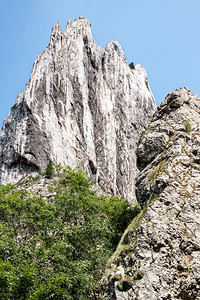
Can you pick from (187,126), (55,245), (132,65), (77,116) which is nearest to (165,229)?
(55,245)

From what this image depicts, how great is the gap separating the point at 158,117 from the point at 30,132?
16979 millimetres

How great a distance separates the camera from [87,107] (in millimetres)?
→ 46438

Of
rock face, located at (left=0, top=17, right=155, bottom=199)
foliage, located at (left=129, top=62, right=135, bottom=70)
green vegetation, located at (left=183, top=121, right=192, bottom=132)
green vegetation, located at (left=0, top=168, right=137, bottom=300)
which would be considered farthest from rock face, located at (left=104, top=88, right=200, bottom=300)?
foliage, located at (left=129, top=62, right=135, bottom=70)

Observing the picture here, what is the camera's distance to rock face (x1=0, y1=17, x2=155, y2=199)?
35.9m

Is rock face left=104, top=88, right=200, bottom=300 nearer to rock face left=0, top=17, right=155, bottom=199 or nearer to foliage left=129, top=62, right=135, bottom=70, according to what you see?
rock face left=0, top=17, right=155, bottom=199

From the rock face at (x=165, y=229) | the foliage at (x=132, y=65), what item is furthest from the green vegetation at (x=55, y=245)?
the foliage at (x=132, y=65)

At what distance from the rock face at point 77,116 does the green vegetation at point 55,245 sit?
43.8 feet

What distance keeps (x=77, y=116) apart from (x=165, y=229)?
30941 millimetres

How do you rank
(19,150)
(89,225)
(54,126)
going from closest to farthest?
(89,225), (19,150), (54,126)

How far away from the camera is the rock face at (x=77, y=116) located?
35.9m

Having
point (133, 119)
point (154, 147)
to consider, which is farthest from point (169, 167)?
point (133, 119)

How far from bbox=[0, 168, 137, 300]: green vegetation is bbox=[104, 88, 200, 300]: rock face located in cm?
168

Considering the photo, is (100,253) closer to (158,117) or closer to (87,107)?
(158,117)

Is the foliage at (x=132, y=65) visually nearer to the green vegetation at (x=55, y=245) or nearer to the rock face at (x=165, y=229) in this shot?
the green vegetation at (x=55, y=245)
